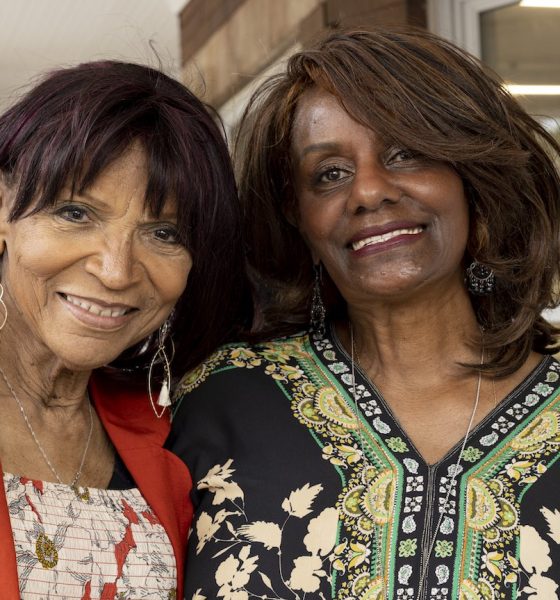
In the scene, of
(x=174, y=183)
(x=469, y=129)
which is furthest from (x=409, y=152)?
(x=174, y=183)

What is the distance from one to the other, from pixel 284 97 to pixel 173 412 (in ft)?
2.43

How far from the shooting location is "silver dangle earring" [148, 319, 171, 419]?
229 cm

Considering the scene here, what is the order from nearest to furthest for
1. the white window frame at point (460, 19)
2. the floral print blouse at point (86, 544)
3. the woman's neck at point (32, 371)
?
the floral print blouse at point (86, 544)
the woman's neck at point (32, 371)
the white window frame at point (460, 19)

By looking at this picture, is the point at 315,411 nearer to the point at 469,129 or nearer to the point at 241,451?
the point at 241,451

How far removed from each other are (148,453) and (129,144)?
64 cm

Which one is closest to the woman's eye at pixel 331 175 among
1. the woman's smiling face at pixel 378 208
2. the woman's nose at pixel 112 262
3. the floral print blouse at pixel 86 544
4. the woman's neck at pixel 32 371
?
the woman's smiling face at pixel 378 208

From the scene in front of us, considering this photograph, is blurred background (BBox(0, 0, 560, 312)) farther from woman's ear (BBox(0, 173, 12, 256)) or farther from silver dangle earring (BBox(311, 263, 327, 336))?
silver dangle earring (BBox(311, 263, 327, 336))

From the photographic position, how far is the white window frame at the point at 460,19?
3.47 m

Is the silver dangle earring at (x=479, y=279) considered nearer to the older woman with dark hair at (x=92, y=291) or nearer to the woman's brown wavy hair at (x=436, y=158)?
the woman's brown wavy hair at (x=436, y=158)

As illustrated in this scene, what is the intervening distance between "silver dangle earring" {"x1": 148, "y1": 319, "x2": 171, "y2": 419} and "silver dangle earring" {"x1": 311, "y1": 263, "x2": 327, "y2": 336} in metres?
0.37

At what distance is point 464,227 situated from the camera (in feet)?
7.53

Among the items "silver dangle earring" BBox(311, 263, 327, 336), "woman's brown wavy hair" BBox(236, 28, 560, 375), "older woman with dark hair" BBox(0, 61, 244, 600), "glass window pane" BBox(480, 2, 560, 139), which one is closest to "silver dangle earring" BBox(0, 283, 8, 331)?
"older woman with dark hair" BBox(0, 61, 244, 600)

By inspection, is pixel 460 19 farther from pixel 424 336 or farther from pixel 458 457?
pixel 458 457

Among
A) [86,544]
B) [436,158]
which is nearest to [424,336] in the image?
[436,158]
